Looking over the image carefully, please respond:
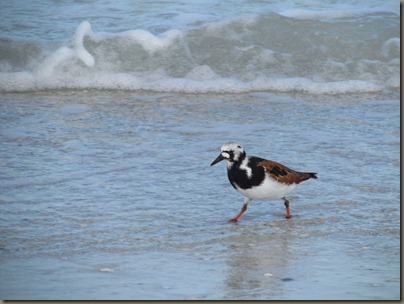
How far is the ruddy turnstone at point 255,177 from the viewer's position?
18.6 ft

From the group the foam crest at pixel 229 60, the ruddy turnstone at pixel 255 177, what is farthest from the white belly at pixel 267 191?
the foam crest at pixel 229 60

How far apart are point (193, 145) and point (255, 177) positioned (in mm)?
1739

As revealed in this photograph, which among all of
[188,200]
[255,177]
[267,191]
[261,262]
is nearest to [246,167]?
[255,177]

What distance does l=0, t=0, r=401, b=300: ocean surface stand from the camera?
4754 millimetres

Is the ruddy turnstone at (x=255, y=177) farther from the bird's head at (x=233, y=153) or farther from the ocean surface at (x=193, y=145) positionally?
the ocean surface at (x=193, y=145)

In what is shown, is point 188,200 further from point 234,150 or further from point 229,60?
point 229,60

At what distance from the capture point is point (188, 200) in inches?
236

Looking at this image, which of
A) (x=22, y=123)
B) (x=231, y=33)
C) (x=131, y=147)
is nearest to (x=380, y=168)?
(x=131, y=147)

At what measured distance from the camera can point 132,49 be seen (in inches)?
394

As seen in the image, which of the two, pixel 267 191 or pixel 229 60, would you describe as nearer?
pixel 267 191

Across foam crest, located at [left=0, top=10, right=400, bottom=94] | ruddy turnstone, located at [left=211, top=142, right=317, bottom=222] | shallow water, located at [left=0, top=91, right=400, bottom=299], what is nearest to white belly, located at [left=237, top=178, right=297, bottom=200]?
ruddy turnstone, located at [left=211, top=142, right=317, bottom=222]

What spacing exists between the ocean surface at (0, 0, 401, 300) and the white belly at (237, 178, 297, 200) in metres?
0.16

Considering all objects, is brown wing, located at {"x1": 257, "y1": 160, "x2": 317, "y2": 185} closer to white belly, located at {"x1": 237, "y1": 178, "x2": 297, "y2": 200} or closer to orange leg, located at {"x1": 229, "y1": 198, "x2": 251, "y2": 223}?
white belly, located at {"x1": 237, "y1": 178, "x2": 297, "y2": 200}

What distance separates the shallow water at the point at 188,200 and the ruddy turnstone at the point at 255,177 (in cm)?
17
